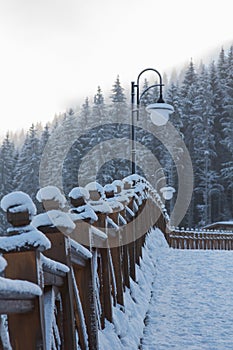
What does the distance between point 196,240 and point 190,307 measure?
14878 millimetres

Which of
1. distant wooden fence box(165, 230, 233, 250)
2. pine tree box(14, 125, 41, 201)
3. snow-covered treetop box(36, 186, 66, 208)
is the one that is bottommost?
distant wooden fence box(165, 230, 233, 250)

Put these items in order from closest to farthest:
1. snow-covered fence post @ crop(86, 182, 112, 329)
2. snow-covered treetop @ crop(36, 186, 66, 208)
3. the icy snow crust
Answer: snow-covered treetop @ crop(36, 186, 66, 208) < the icy snow crust < snow-covered fence post @ crop(86, 182, 112, 329)

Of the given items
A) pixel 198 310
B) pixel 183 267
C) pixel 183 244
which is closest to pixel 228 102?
pixel 183 244

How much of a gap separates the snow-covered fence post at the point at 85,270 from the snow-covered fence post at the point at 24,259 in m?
1.21

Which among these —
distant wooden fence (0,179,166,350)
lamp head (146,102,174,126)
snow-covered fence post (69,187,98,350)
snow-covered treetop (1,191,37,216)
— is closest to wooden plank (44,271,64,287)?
distant wooden fence (0,179,166,350)

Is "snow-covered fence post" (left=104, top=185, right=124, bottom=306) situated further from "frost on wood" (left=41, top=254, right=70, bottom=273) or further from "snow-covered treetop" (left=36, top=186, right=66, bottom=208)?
"snow-covered treetop" (left=36, top=186, right=66, bottom=208)

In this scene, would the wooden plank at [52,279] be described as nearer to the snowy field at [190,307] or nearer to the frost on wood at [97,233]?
A: the frost on wood at [97,233]

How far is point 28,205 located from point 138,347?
3385 mm

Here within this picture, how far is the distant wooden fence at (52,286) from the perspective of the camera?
6.61 ft

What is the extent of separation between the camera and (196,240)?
2173cm

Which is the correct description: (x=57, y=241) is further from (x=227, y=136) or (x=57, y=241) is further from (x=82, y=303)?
(x=227, y=136)

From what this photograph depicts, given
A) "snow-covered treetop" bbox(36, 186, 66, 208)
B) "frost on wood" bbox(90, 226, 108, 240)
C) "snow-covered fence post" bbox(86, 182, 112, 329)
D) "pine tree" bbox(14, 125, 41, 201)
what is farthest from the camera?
"pine tree" bbox(14, 125, 41, 201)

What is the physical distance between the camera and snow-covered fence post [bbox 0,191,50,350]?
2.00 metres

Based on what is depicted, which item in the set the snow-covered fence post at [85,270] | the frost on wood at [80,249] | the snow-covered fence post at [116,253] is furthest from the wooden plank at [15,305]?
the snow-covered fence post at [116,253]
